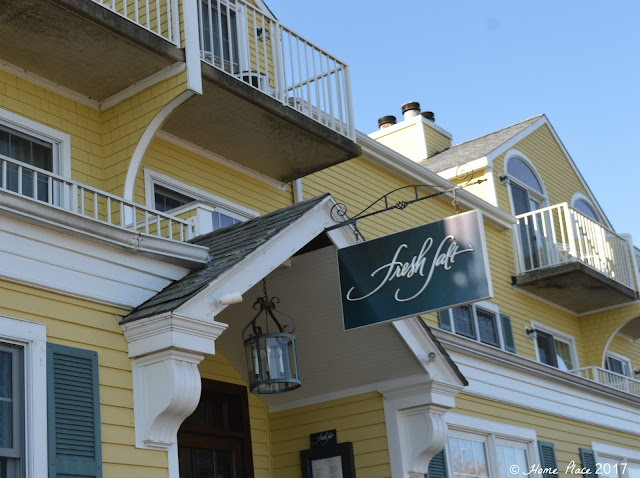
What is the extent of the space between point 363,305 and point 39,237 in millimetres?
2803

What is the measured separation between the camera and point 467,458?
1103 cm

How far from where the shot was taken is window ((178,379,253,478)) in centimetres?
872

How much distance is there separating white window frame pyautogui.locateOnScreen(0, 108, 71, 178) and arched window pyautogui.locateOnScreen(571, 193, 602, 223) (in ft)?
43.8

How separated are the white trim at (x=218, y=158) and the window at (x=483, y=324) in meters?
4.14

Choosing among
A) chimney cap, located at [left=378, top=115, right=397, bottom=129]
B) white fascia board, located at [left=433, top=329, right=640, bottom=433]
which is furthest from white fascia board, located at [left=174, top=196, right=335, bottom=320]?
chimney cap, located at [left=378, top=115, right=397, bottom=129]

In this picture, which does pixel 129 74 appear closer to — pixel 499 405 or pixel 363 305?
pixel 363 305

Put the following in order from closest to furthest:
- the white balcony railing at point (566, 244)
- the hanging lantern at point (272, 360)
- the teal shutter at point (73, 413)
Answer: the teal shutter at point (73, 413) → the hanging lantern at point (272, 360) → the white balcony railing at point (566, 244)

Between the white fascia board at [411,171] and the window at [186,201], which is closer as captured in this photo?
the window at [186,201]

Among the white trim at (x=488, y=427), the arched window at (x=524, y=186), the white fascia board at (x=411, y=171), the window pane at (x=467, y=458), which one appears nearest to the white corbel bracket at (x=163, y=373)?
the white trim at (x=488, y=427)

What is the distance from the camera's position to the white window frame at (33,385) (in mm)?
5809

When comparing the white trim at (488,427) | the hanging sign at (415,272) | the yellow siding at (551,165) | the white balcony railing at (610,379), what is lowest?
the white trim at (488,427)

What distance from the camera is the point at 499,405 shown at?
11812mm

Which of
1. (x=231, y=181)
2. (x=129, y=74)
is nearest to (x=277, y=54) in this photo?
(x=231, y=181)

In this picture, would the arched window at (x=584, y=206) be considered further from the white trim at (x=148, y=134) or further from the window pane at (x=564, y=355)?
the white trim at (x=148, y=134)
